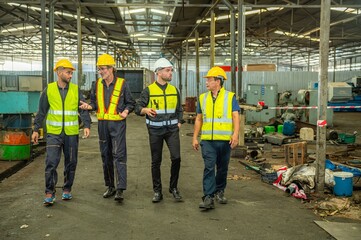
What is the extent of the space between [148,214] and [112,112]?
58.8 inches

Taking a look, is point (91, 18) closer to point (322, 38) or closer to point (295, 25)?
point (295, 25)

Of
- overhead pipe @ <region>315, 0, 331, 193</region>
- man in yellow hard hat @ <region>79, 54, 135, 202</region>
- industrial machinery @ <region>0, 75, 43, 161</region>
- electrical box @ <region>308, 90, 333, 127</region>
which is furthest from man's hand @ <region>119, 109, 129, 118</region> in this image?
electrical box @ <region>308, 90, 333, 127</region>

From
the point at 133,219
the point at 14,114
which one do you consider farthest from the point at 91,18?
the point at 133,219

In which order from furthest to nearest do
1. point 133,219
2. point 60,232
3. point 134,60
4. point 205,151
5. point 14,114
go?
point 134,60 → point 14,114 → point 205,151 → point 133,219 → point 60,232

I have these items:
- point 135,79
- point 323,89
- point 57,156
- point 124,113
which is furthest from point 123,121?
point 135,79

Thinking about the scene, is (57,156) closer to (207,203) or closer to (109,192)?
(109,192)

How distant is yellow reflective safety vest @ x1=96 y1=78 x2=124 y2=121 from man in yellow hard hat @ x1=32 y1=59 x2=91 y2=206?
0.31 m

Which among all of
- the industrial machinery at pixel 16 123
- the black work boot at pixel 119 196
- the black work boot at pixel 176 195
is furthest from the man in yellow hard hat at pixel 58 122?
the industrial machinery at pixel 16 123

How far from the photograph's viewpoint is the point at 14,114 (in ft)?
26.8

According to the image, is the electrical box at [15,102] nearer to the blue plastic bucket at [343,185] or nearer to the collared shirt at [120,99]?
the collared shirt at [120,99]

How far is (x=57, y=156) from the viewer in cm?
492

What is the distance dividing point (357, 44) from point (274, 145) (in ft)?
74.0

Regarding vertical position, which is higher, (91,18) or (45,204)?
(91,18)

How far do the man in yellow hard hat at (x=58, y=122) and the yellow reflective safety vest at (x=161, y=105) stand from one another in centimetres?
106
